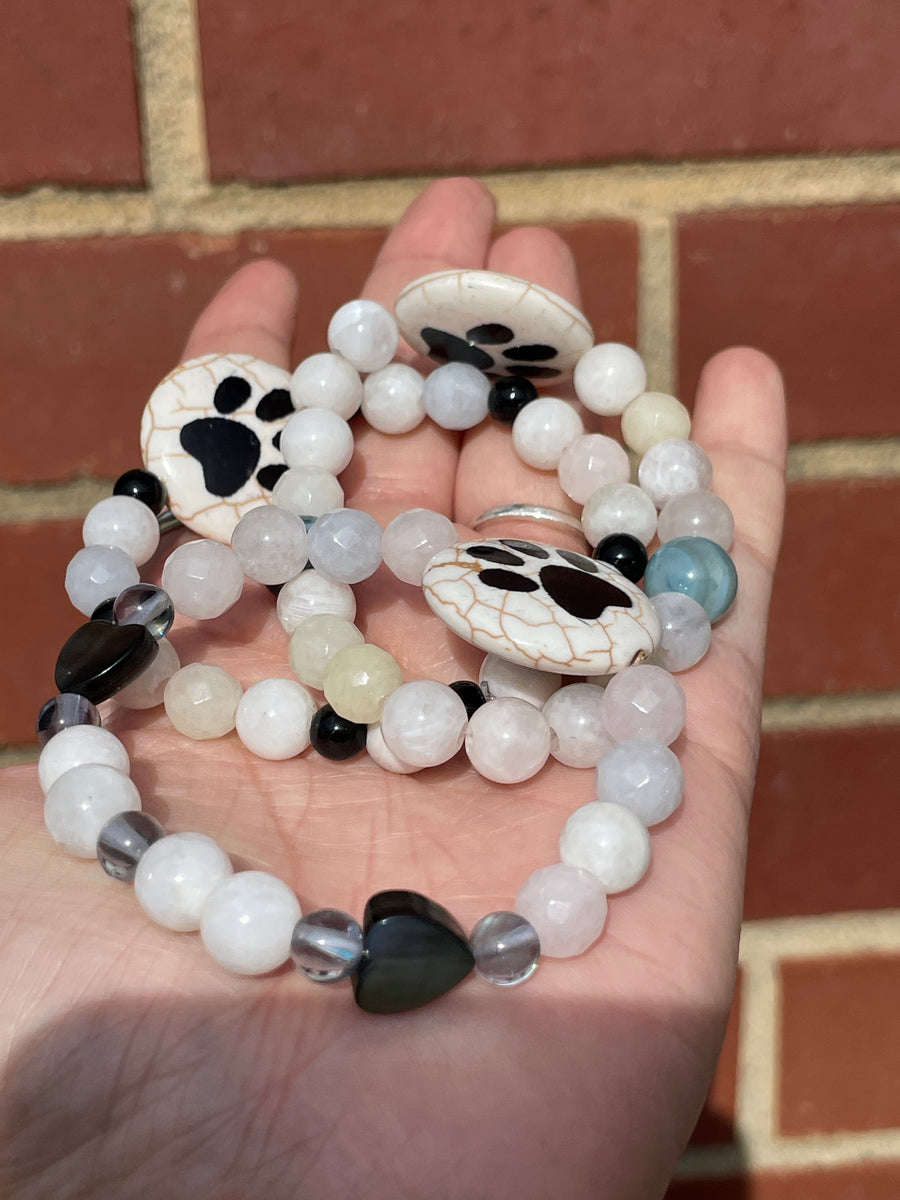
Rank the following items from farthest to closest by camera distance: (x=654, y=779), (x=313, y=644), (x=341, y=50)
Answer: (x=341, y=50)
(x=313, y=644)
(x=654, y=779)

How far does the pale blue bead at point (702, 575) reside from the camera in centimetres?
72

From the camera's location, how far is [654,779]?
61cm

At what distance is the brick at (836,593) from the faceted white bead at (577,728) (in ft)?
1.11

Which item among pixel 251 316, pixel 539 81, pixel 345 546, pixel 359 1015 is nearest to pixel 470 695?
pixel 345 546

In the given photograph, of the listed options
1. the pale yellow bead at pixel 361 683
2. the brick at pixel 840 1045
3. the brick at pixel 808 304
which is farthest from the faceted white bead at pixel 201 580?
the brick at pixel 840 1045

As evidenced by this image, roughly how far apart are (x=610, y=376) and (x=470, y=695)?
Result: 295mm

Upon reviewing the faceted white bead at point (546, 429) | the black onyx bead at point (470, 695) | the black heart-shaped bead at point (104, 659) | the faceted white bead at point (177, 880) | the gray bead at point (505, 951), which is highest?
the faceted white bead at point (546, 429)

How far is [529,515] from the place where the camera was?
0.82m

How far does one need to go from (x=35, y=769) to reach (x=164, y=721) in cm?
9

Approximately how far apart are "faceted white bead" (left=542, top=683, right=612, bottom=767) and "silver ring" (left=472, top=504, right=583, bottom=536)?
18 cm

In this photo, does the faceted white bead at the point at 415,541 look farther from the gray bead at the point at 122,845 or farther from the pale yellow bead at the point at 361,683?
the gray bead at the point at 122,845

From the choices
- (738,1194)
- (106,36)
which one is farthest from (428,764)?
(738,1194)

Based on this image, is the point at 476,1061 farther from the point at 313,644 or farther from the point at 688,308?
the point at 688,308

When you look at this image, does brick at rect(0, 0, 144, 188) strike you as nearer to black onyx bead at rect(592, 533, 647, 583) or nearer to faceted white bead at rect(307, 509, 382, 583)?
faceted white bead at rect(307, 509, 382, 583)
